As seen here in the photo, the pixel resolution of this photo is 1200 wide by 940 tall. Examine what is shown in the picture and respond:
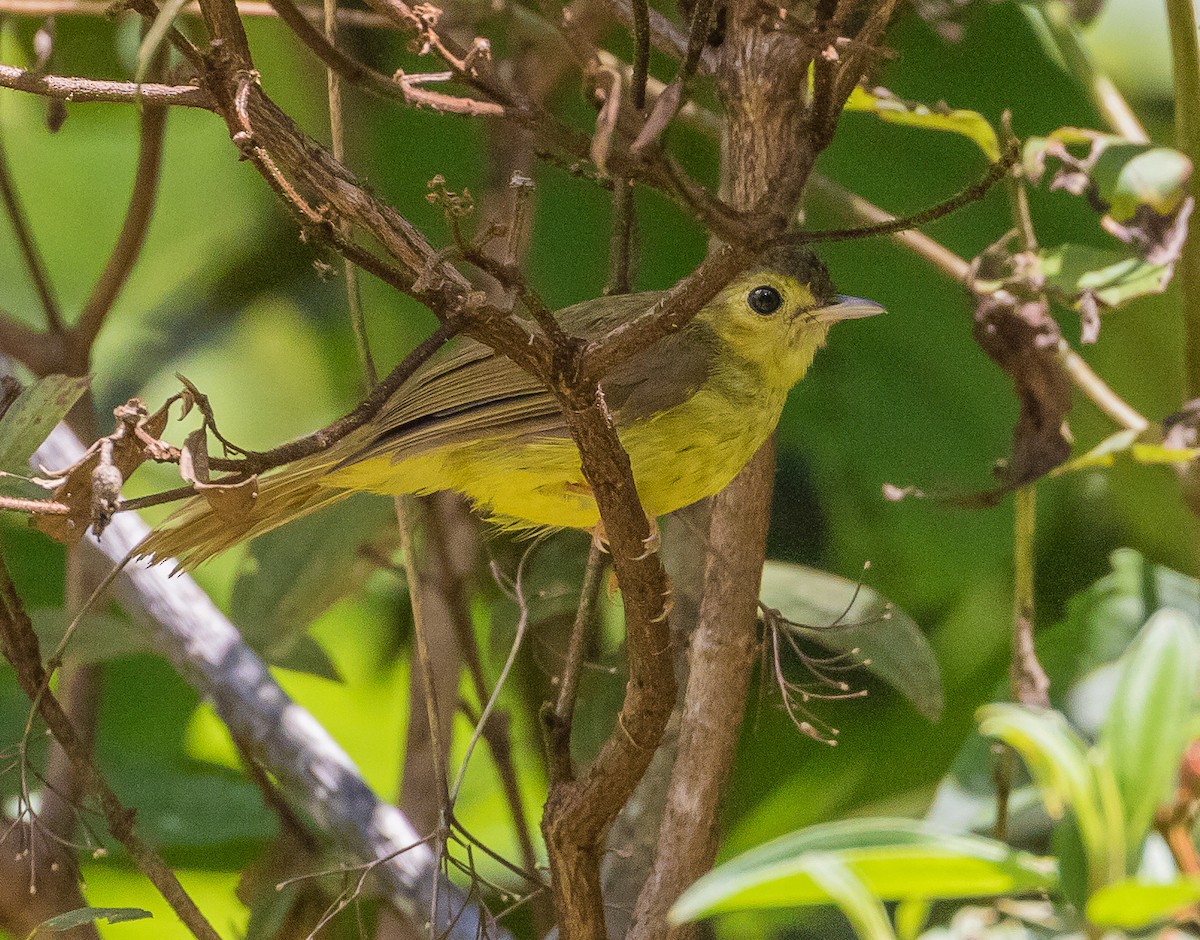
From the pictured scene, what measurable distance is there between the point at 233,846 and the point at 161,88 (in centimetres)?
205

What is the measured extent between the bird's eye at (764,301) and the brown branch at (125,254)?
4.14 ft

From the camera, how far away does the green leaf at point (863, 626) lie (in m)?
2.25

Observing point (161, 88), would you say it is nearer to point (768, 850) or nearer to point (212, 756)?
point (768, 850)

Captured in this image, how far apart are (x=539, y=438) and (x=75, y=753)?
888 millimetres

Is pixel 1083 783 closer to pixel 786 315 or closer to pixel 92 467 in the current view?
pixel 92 467

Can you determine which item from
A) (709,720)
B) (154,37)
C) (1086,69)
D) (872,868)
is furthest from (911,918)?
(1086,69)

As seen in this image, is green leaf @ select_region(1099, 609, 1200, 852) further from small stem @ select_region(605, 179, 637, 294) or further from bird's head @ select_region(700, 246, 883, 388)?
bird's head @ select_region(700, 246, 883, 388)

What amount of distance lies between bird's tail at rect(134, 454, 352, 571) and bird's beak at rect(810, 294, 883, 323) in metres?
1.01

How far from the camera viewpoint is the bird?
220 cm

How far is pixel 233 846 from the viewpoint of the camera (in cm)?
278

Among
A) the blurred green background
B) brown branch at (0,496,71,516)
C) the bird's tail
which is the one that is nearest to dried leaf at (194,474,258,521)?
brown branch at (0,496,71,516)

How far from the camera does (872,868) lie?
687 mm

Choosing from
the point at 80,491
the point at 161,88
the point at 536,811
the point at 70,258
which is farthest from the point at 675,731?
the point at 70,258

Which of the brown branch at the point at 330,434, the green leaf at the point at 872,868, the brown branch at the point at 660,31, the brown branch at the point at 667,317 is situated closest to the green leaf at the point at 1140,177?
the brown branch at the point at 660,31
